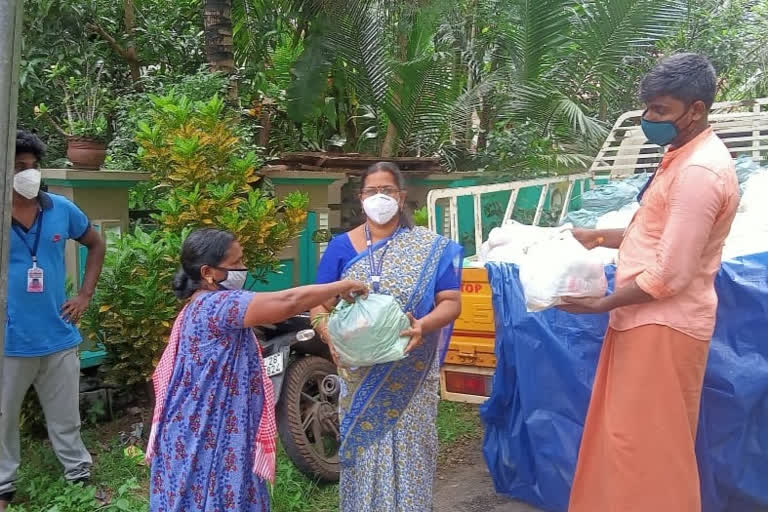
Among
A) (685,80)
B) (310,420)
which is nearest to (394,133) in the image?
(310,420)

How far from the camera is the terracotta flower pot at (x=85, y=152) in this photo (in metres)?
4.74

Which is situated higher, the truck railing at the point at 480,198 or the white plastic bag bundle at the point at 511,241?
the truck railing at the point at 480,198

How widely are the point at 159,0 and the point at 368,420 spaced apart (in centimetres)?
594

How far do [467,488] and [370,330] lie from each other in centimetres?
186

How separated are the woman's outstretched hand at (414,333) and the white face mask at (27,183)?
182 cm

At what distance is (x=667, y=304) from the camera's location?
7.67ft

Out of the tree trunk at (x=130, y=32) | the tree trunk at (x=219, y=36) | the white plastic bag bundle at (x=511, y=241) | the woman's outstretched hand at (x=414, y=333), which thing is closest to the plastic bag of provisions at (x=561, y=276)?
the woman's outstretched hand at (x=414, y=333)

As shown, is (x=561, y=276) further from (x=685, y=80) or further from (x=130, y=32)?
(x=130, y=32)

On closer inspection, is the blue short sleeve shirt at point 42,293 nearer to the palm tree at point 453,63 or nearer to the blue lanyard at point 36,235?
the blue lanyard at point 36,235

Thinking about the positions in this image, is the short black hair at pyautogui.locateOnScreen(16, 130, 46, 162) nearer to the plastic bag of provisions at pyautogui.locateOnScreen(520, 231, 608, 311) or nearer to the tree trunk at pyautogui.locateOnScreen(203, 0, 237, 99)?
the plastic bag of provisions at pyautogui.locateOnScreen(520, 231, 608, 311)

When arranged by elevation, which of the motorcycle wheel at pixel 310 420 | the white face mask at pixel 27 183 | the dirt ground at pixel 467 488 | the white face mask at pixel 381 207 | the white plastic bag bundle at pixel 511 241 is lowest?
the dirt ground at pixel 467 488

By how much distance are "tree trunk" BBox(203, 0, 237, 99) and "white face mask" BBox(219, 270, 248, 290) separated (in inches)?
138

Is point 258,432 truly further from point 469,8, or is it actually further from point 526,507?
point 469,8

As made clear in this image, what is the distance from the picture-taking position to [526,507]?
148 inches
